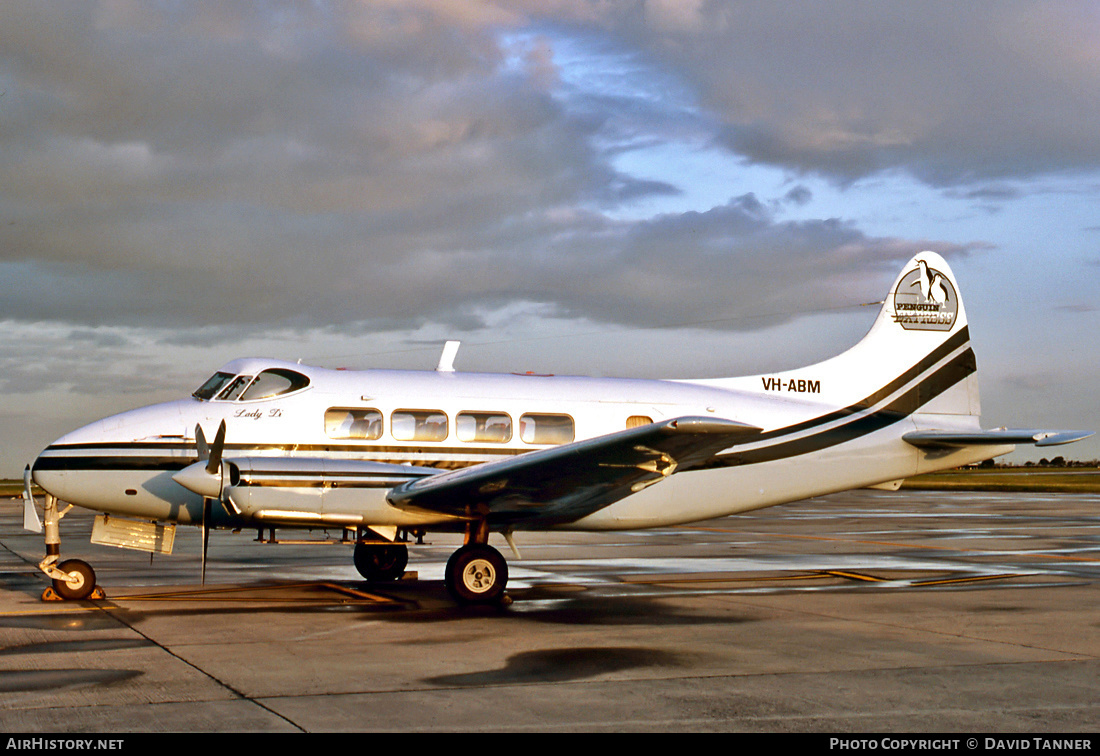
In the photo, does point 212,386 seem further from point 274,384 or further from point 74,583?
point 74,583

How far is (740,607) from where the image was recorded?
13.2 meters

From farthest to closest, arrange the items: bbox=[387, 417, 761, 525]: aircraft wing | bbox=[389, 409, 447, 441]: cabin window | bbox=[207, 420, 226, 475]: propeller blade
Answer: bbox=[389, 409, 447, 441]: cabin window, bbox=[207, 420, 226, 475]: propeller blade, bbox=[387, 417, 761, 525]: aircraft wing

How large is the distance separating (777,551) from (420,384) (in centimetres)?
1068

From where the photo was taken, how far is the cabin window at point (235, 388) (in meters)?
14.0

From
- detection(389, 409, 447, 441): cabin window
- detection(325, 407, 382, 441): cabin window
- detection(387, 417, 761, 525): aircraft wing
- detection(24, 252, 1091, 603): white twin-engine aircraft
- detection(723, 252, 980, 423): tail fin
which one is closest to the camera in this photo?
detection(387, 417, 761, 525): aircraft wing

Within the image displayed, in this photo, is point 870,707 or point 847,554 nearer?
point 870,707

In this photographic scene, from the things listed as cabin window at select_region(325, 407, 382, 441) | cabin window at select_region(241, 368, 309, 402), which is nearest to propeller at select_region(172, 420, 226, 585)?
cabin window at select_region(241, 368, 309, 402)

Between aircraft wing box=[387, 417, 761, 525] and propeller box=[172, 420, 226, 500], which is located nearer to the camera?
aircraft wing box=[387, 417, 761, 525]

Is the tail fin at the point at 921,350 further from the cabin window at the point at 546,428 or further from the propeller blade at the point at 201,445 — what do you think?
the propeller blade at the point at 201,445

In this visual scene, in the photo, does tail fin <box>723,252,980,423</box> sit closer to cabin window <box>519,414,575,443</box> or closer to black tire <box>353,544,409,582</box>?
cabin window <box>519,414,575,443</box>

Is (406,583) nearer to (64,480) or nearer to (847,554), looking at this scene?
(64,480)

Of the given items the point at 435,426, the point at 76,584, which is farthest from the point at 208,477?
the point at 435,426

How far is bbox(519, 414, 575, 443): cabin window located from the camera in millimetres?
14562
